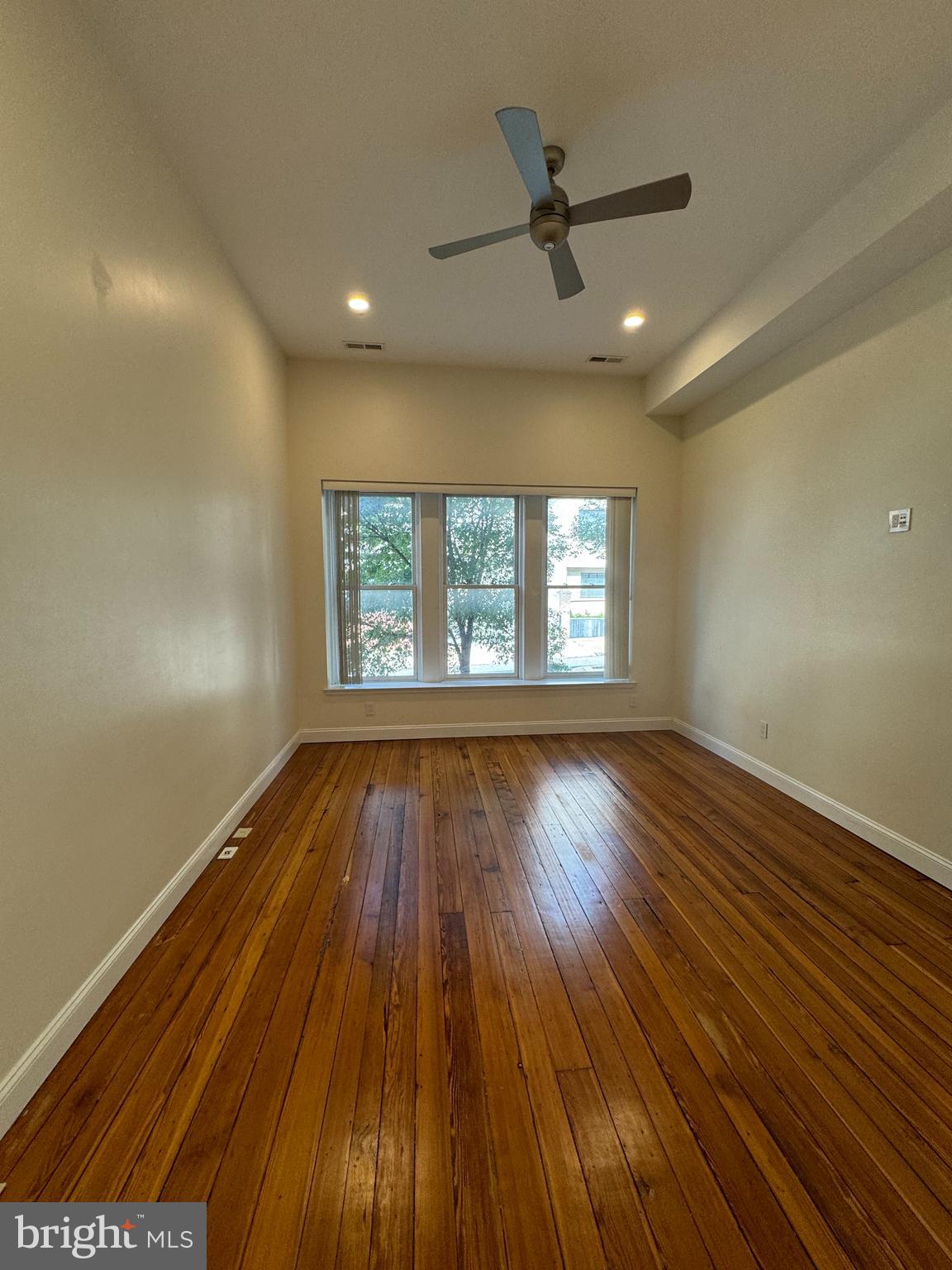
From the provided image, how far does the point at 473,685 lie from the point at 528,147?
11.2 feet

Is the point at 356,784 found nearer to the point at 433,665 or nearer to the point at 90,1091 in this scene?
the point at 433,665

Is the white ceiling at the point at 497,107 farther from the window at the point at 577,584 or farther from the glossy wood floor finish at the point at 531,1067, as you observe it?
the glossy wood floor finish at the point at 531,1067

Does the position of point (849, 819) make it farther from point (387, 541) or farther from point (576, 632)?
point (387, 541)

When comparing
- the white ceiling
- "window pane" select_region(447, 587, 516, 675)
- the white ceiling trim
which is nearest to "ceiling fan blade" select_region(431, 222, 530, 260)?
the white ceiling

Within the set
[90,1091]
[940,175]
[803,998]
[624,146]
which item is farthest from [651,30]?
[90,1091]

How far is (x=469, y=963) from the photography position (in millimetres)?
1682

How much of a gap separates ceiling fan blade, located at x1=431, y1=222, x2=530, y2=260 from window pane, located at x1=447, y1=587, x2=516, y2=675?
261 centimetres

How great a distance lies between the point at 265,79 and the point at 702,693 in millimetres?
4319

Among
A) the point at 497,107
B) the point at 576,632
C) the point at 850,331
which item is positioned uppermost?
A: the point at 497,107

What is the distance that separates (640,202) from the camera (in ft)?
5.82

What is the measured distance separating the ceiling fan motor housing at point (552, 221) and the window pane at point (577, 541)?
2.46m

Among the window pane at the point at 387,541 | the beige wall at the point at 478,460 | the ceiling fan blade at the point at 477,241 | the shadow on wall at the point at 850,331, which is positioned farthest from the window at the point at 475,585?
the ceiling fan blade at the point at 477,241

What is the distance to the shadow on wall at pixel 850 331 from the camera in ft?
7.03

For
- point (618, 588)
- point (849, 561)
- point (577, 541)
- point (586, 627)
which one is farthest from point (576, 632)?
point (849, 561)
